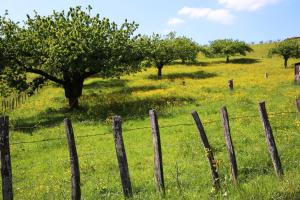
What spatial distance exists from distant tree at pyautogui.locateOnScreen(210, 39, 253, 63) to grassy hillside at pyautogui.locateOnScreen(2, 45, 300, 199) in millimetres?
51346

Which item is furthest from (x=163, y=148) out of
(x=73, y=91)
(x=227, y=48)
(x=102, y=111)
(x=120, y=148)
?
(x=227, y=48)

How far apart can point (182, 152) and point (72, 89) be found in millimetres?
20026

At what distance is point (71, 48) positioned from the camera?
33.5m

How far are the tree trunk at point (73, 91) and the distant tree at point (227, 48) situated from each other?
201ft

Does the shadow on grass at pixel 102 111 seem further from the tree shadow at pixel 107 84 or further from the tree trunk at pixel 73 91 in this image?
the tree shadow at pixel 107 84

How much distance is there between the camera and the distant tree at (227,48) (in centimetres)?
9331

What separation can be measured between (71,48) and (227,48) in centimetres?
6389

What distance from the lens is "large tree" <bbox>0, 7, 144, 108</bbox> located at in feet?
111

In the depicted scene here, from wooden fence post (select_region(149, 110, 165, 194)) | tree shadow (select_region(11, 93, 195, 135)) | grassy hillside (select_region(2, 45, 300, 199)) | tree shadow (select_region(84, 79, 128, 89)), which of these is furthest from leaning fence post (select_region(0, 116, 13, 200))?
tree shadow (select_region(84, 79, 128, 89))

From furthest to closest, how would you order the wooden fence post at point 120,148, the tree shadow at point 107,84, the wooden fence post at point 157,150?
the tree shadow at point 107,84 < the wooden fence post at point 157,150 < the wooden fence post at point 120,148

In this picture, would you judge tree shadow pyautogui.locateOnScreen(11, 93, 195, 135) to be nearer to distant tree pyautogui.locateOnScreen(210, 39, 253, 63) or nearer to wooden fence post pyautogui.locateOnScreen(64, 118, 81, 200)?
wooden fence post pyautogui.locateOnScreen(64, 118, 81, 200)

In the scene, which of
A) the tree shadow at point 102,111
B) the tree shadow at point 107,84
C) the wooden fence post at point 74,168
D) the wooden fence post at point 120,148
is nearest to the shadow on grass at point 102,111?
the tree shadow at point 102,111

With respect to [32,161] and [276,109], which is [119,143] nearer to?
[32,161]

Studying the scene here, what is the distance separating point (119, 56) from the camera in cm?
3569
